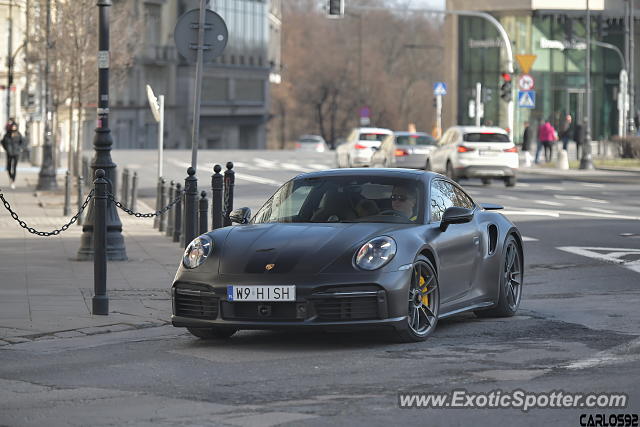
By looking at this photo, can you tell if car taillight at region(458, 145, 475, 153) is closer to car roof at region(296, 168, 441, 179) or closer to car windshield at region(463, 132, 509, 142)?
car windshield at region(463, 132, 509, 142)

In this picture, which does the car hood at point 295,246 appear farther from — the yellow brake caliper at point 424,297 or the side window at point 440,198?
the side window at point 440,198

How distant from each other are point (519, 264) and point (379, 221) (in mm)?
2006

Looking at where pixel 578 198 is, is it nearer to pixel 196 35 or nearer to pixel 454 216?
pixel 196 35

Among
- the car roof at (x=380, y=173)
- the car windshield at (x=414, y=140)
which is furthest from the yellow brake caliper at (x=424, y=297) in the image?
the car windshield at (x=414, y=140)

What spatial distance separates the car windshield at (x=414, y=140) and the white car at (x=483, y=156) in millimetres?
5047

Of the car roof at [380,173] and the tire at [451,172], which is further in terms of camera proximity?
the tire at [451,172]

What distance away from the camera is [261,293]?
10266 mm

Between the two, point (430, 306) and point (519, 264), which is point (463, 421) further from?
point (519, 264)

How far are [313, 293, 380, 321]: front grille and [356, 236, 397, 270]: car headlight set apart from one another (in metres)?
0.22

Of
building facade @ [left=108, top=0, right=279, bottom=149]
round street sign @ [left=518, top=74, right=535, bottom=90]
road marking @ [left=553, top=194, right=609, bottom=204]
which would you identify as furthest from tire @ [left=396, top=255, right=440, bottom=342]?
building facade @ [left=108, top=0, right=279, bottom=149]

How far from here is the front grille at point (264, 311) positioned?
10.2 meters

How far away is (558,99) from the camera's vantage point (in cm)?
8619

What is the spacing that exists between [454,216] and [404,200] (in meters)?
0.49

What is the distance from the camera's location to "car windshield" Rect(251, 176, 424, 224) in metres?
11.3
